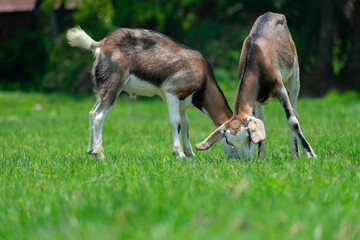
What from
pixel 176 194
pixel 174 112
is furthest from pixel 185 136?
pixel 176 194

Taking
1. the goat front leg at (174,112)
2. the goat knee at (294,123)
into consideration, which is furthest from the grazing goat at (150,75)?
Answer: the goat knee at (294,123)

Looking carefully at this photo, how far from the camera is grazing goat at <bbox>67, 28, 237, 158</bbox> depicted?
23.3ft

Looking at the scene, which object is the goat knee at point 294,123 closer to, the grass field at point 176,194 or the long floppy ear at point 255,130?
the grass field at point 176,194

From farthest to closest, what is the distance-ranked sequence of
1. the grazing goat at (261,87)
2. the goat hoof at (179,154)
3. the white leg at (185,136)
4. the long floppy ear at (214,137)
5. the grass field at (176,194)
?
1. the white leg at (185,136)
2. the goat hoof at (179,154)
3. the long floppy ear at (214,137)
4. the grazing goat at (261,87)
5. the grass field at (176,194)

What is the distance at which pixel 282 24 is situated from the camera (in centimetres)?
764

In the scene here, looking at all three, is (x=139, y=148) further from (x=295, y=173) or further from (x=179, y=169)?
(x=295, y=173)

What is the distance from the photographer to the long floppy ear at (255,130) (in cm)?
611

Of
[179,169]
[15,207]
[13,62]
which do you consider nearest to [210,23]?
[13,62]

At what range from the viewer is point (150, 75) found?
23.7 ft

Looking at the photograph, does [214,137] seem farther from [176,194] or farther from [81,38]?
[176,194]

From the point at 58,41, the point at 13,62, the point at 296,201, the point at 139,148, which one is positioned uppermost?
the point at 296,201

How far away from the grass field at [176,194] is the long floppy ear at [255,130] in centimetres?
28

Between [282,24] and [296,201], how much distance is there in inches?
173

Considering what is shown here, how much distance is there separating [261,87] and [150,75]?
1.54 m
